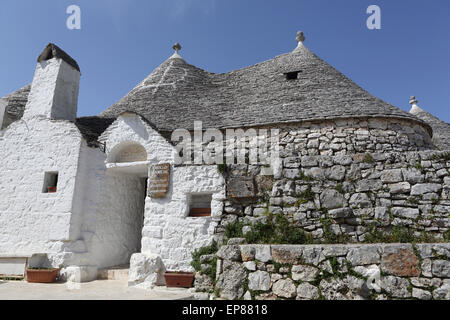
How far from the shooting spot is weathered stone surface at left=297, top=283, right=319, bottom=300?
3.92 m

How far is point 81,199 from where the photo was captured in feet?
22.3

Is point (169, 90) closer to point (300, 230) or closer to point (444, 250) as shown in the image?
point (300, 230)

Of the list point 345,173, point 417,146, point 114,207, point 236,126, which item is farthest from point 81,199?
point 417,146

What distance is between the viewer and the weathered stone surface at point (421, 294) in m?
3.53

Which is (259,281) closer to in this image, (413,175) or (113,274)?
(413,175)

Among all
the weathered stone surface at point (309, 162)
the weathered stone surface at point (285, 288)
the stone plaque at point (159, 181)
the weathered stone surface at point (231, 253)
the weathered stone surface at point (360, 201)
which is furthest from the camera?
the stone plaque at point (159, 181)

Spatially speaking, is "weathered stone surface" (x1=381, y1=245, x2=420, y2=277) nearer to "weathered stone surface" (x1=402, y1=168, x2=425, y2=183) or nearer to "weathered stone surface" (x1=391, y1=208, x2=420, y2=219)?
"weathered stone surface" (x1=391, y1=208, x2=420, y2=219)

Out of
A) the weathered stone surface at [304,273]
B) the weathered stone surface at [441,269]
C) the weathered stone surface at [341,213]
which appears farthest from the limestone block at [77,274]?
the weathered stone surface at [441,269]

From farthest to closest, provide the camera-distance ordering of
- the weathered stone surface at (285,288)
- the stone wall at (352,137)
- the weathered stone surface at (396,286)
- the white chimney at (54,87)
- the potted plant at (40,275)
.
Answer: the white chimney at (54,87) < the stone wall at (352,137) < the potted plant at (40,275) < the weathered stone surface at (285,288) < the weathered stone surface at (396,286)

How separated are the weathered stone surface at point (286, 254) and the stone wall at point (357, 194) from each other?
78 cm

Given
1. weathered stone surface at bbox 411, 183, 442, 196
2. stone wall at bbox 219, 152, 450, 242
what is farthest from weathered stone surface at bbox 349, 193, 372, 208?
weathered stone surface at bbox 411, 183, 442, 196

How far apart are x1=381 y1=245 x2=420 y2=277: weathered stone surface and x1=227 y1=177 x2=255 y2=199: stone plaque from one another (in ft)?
7.85

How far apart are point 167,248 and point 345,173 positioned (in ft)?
12.2

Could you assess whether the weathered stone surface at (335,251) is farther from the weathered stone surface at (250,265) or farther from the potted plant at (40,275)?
the potted plant at (40,275)
